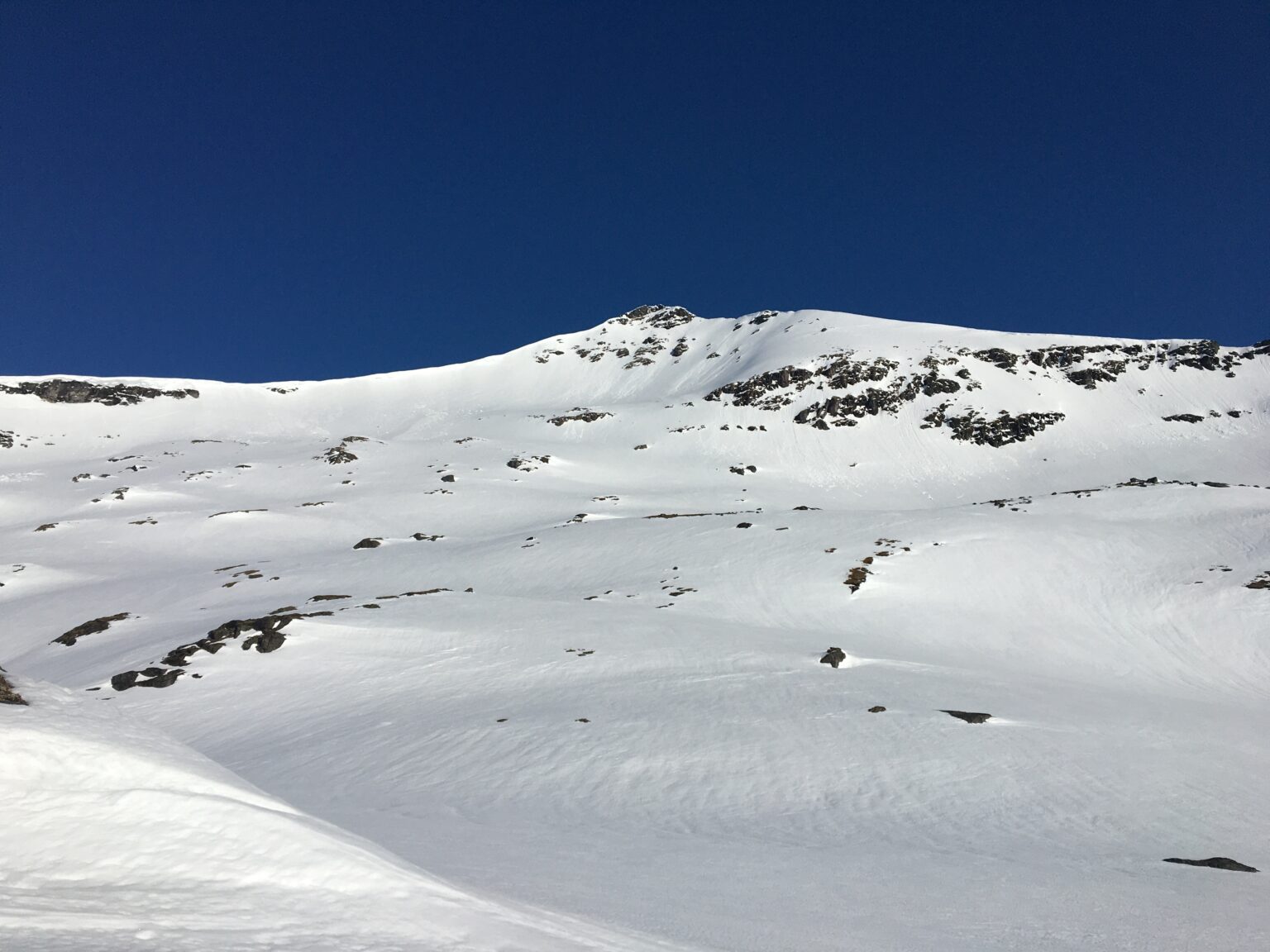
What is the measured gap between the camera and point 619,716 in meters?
15.7

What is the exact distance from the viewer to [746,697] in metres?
17.0

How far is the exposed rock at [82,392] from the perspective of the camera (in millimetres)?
98750

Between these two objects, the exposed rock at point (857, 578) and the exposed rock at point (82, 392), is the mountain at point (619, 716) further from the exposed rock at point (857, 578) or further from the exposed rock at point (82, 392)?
the exposed rock at point (82, 392)

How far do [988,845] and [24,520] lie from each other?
63.9 meters

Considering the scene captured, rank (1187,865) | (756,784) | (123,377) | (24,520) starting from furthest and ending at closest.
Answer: (123,377) < (24,520) < (756,784) < (1187,865)

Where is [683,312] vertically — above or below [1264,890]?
above

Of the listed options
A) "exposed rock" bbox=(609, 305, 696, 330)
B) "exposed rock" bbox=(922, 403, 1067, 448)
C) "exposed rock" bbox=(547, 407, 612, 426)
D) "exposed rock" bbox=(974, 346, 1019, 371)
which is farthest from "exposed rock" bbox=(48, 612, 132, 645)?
"exposed rock" bbox=(609, 305, 696, 330)

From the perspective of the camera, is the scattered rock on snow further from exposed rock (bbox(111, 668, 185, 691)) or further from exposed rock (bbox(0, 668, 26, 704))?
exposed rock (bbox(111, 668, 185, 691))

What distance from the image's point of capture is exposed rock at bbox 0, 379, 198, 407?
3888 inches

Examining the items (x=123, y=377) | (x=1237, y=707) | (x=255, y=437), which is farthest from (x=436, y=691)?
(x=123, y=377)

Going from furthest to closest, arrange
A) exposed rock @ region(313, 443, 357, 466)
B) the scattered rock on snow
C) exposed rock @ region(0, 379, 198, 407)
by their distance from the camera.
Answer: exposed rock @ region(0, 379, 198, 407) < exposed rock @ region(313, 443, 357, 466) < the scattered rock on snow

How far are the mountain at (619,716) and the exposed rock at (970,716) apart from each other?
106mm

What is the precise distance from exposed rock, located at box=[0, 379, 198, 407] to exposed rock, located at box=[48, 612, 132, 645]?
9260 centimetres

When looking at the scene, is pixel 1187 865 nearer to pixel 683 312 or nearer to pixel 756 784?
pixel 756 784
